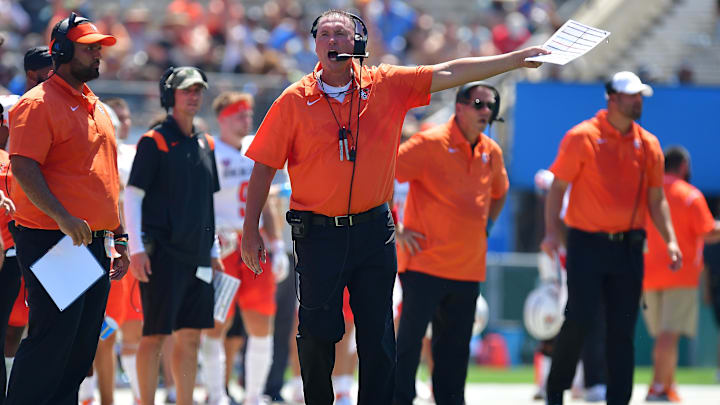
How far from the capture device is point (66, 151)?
6363 millimetres

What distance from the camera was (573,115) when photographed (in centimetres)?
1673

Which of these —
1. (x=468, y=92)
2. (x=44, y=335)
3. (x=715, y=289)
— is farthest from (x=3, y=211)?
(x=715, y=289)

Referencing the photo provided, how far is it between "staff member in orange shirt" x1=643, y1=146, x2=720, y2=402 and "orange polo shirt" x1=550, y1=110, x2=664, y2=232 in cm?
320

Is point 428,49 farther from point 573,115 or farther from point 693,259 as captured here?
point 693,259

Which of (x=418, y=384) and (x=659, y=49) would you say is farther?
(x=659, y=49)

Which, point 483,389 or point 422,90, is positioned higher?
point 422,90

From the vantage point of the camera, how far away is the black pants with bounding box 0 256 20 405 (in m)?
7.20

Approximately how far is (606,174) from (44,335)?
13.5 feet

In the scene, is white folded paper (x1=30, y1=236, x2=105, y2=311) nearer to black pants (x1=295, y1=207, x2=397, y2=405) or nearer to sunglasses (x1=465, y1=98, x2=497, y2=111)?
black pants (x1=295, y1=207, x2=397, y2=405)

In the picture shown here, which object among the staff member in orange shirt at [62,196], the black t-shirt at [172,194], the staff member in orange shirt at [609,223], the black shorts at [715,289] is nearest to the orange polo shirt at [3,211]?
the staff member in orange shirt at [62,196]

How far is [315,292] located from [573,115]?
10.7m

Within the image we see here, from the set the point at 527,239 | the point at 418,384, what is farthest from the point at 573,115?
the point at 418,384

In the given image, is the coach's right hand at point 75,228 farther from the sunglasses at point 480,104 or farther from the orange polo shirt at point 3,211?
the sunglasses at point 480,104

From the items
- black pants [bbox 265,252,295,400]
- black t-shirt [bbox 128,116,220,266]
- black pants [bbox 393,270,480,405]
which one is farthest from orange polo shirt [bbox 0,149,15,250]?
black pants [bbox 265,252,295,400]
